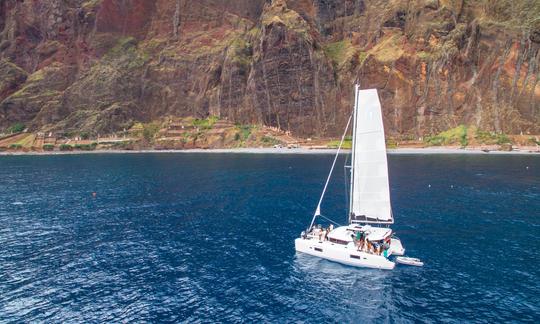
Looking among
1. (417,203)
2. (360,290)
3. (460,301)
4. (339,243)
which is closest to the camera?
(460,301)

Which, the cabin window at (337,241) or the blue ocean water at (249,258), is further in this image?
the cabin window at (337,241)

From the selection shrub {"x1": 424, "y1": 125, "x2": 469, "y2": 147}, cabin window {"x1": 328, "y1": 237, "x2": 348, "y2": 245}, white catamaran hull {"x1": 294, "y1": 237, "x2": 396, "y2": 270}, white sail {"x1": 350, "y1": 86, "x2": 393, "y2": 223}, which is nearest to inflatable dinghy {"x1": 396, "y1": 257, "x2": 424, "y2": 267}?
white catamaran hull {"x1": 294, "y1": 237, "x2": 396, "y2": 270}

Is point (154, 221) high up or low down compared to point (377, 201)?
down

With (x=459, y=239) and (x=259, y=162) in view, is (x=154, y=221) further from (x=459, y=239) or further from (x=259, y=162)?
(x=259, y=162)

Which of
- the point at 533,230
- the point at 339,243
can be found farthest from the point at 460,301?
the point at 533,230

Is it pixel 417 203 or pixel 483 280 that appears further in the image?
pixel 417 203

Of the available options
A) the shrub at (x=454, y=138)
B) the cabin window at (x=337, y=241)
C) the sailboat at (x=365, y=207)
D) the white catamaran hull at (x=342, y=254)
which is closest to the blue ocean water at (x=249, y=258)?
the white catamaran hull at (x=342, y=254)

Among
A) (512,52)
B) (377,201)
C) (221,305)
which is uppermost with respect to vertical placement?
(512,52)

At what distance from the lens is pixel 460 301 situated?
37562 millimetres

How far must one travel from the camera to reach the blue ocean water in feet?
121

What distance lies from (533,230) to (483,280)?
24.2 metres

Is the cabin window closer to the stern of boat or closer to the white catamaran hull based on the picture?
the white catamaran hull

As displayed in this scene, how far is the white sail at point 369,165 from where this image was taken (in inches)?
1877

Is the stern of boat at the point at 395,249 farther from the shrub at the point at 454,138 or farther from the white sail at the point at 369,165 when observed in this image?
the shrub at the point at 454,138
